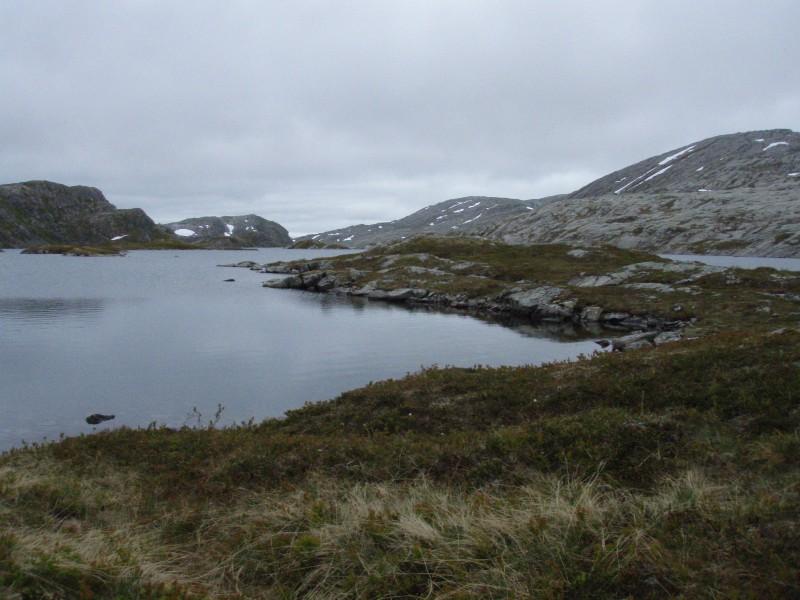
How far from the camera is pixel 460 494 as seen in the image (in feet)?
31.8

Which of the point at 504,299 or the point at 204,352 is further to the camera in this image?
the point at 504,299

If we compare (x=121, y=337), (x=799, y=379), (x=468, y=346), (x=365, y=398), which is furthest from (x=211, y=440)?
(x=121, y=337)

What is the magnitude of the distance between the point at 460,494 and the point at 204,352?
30.1 meters

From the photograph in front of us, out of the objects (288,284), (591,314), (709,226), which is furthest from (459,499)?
(709,226)

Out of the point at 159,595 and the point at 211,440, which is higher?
the point at 159,595

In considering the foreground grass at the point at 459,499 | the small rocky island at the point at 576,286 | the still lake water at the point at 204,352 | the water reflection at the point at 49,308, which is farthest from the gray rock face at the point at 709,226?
the foreground grass at the point at 459,499

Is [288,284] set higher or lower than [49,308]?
→ lower

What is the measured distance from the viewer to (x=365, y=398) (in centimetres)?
1869

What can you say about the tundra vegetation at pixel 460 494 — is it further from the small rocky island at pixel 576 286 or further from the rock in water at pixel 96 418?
the small rocky island at pixel 576 286

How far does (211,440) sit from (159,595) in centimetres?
870

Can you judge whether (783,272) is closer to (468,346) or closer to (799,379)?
(468,346)

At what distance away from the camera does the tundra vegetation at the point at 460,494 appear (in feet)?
21.5

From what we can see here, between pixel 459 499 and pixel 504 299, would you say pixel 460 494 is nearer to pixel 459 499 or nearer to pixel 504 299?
pixel 459 499

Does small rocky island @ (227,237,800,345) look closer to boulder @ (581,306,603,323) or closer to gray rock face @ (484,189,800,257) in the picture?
boulder @ (581,306,603,323)
